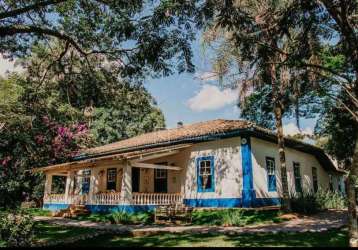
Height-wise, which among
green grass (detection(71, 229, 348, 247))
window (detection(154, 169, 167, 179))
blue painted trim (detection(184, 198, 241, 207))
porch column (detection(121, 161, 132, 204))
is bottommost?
green grass (detection(71, 229, 348, 247))

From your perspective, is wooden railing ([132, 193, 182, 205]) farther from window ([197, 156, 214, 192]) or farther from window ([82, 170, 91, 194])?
window ([82, 170, 91, 194])

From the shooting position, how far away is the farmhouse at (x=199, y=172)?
16109mm

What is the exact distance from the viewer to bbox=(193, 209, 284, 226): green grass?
12479 mm

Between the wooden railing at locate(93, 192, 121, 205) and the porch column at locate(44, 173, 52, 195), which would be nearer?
the wooden railing at locate(93, 192, 121, 205)

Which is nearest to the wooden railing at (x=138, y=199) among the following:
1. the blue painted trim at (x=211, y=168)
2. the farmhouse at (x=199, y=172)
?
the farmhouse at (x=199, y=172)

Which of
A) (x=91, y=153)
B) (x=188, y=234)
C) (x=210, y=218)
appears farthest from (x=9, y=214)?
(x=91, y=153)

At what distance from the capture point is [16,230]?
26.0 feet

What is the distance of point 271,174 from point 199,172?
4120mm

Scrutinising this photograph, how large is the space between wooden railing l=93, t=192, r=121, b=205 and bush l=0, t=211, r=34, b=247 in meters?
8.44

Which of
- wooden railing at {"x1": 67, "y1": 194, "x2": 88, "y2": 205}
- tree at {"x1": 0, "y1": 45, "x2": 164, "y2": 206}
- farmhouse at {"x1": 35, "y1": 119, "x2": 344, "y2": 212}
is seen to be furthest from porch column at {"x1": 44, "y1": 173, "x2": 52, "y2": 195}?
wooden railing at {"x1": 67, "y1": 194, "x2": 88, "y2": 205}

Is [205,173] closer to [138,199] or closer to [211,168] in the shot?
[211,168]

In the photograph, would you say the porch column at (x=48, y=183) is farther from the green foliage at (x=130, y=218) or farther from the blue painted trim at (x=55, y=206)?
the green foliage at (x=130, y=218)

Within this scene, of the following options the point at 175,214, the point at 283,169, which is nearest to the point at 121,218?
the point at 175,214

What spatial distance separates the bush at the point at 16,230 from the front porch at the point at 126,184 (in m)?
7.25
